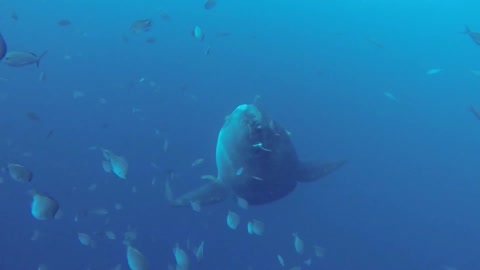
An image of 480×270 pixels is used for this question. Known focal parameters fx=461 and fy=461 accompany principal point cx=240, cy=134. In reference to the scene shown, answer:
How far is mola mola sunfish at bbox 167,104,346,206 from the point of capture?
Result: 570cm

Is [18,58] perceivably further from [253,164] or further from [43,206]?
[253,164]

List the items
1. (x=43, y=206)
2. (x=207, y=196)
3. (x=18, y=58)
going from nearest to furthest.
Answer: (x=43, y=206), (x=18, y=58), (x=207, y=196)

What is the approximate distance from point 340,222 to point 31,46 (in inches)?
593

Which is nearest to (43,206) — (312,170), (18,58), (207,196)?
(18,58)

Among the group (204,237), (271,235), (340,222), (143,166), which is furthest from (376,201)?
(143,166)

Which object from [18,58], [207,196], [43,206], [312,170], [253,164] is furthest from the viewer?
[312,170]

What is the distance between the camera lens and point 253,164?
594 centimetres

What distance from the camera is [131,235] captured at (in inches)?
335

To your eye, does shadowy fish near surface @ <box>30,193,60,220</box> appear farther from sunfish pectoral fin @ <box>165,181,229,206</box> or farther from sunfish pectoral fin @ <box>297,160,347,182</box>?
sunfish pectoral fin @ <box>297,160,347,182</box>

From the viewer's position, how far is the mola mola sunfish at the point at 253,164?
5695 millimetres

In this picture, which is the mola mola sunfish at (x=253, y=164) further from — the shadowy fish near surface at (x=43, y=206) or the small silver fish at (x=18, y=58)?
the small silver fish at (x=18, y=58)

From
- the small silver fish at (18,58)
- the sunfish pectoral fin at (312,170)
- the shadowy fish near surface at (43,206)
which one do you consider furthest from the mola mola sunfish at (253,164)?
→ the small silver fish at (18,58)

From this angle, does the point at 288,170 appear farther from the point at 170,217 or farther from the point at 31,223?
the point at 31,223

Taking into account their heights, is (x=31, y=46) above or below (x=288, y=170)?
below
